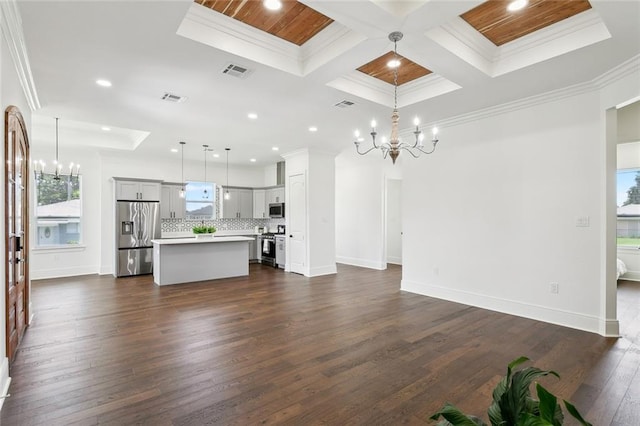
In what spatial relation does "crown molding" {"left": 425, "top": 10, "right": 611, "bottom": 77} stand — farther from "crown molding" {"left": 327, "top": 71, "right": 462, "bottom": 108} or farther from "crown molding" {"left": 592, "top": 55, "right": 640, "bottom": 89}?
"crown molding" {"left": 592, "top": 55, "right": 640, "bottom": 89}

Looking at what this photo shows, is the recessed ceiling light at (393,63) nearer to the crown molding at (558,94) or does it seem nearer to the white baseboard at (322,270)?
the crown molding at (558,94)

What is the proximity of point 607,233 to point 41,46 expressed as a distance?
6.03 metres

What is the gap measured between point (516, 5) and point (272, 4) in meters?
2.02

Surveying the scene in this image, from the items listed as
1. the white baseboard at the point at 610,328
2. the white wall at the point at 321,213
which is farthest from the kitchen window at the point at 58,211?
the white baseboard at the point at 610,328

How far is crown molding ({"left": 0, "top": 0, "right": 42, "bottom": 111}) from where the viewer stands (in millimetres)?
2293

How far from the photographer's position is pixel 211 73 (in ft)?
11.2

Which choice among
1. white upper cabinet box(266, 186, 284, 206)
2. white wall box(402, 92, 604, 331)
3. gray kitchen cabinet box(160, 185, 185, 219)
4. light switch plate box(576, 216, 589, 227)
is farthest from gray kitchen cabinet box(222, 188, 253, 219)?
light switch plate box(576, 216, 589, 227)

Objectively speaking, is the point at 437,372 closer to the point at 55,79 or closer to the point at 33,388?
the point at 33,388

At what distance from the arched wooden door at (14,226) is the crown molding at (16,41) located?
1.39 feet

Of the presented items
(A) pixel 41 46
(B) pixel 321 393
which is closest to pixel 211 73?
(A) pixel 41 46

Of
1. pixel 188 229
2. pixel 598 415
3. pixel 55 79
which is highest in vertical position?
pixel 55 79

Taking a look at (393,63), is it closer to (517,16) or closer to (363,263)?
(517,16)

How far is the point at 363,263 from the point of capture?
28.5 ft

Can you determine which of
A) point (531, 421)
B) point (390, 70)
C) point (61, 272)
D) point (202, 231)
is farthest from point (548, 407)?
point (61, 272)
